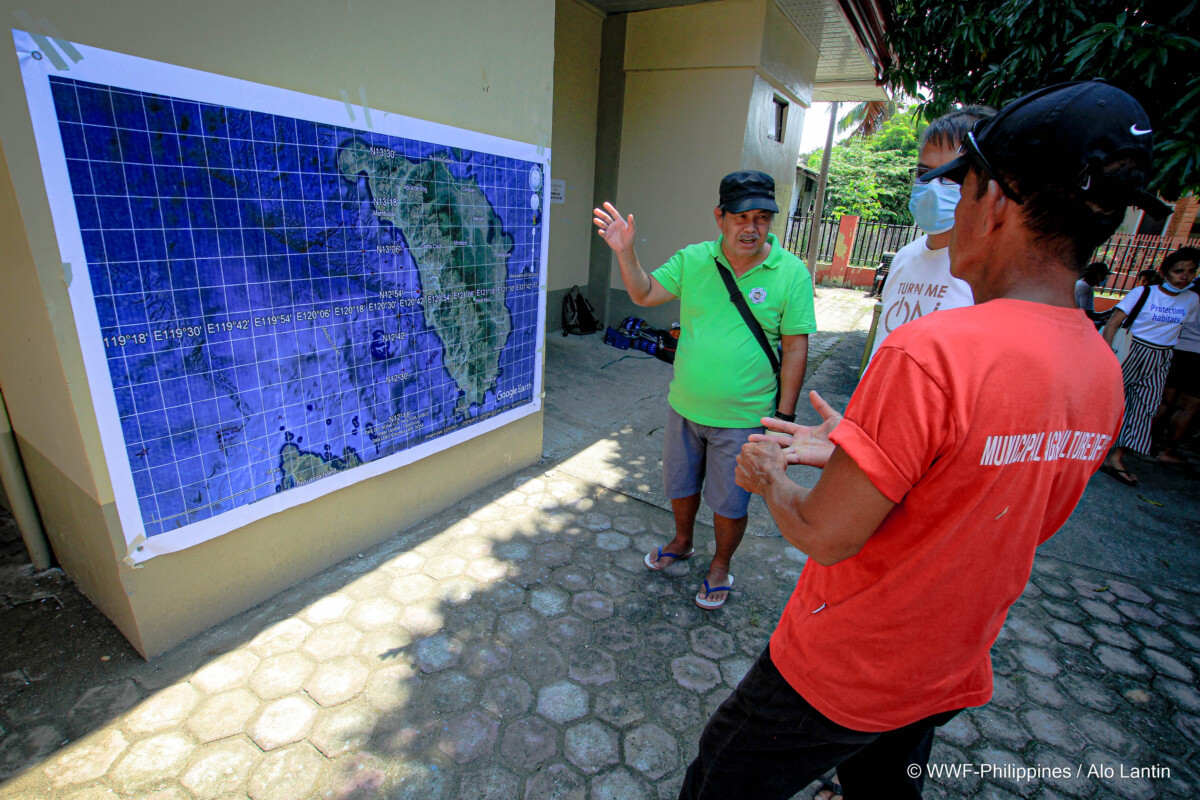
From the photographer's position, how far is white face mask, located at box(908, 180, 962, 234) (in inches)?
89.5

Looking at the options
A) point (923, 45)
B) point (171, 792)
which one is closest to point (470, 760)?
point (171, 792)

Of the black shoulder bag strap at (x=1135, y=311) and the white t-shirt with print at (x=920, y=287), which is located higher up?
the white t-shirt with print at (x=920, y=287)

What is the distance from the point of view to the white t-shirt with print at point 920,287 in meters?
2.30

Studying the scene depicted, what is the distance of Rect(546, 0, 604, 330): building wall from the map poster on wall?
3999mm

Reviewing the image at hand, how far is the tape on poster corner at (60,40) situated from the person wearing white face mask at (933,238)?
9.16 ft

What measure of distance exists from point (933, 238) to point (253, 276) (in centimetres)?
278

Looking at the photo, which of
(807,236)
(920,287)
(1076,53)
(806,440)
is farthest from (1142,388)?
(807,236)

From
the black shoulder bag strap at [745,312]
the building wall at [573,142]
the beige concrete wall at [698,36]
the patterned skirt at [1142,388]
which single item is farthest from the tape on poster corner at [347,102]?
the patterned skirt at [1142,388]

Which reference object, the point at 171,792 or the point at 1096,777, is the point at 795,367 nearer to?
the point at 1096,777

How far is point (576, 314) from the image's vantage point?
787 cm

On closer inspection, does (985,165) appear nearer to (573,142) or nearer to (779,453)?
(779,453)

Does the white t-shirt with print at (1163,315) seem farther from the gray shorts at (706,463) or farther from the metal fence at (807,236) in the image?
the metal fence at (807,236)

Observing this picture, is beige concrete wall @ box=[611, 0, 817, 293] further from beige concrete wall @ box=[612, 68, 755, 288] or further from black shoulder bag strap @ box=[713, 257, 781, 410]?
black shoulder bag strap @ box=[713, 257, 781, 410]

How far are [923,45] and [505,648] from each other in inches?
274
